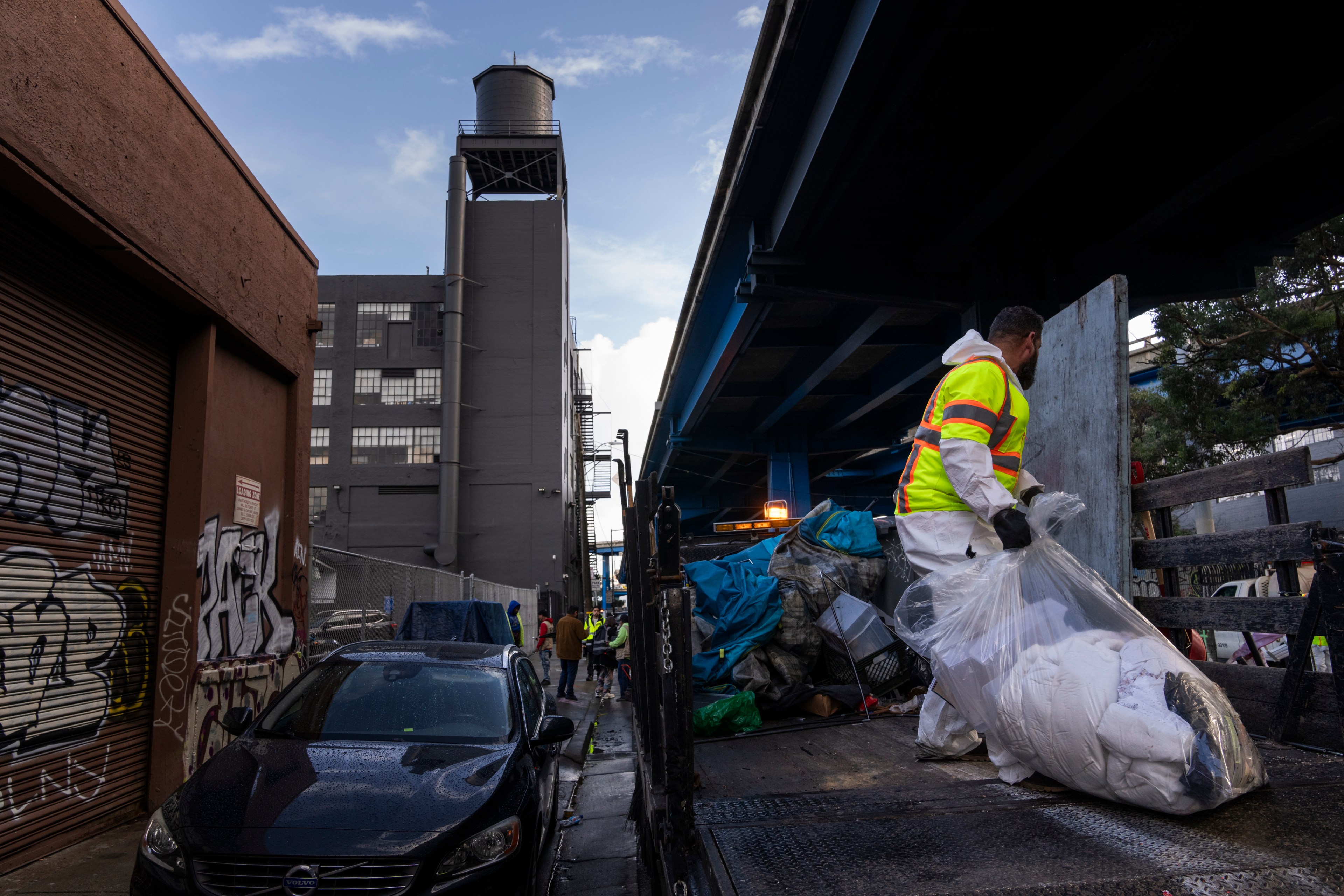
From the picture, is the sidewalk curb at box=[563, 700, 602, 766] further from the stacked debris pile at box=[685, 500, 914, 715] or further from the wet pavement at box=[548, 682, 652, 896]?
the stacked debris pile at box=[685, 500, 914, 715]

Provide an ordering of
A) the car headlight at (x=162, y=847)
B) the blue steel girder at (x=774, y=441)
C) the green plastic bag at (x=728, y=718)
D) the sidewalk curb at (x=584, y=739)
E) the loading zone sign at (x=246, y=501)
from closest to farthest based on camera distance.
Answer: the car headlight at (x=162, y=847), the green plastic bag at (x=728, y=718), the loading zone sign at (x=246, y=501), the sidewalk curb at (x=584, y=739), the blue steel girder at (x=774, y=441)

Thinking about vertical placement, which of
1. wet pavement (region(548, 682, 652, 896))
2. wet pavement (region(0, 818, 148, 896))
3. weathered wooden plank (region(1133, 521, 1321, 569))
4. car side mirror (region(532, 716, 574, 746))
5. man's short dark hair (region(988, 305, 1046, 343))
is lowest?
wet pavement (region(548, 682, 652, 896))

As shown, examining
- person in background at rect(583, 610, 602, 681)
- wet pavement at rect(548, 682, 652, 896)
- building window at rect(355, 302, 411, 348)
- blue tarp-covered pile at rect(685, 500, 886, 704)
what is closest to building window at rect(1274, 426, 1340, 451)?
person in background at rect(583, 610, 602, 681)

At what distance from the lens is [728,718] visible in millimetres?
4512

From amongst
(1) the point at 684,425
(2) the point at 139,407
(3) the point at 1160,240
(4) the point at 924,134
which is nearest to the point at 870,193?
(4) the point at 924,134

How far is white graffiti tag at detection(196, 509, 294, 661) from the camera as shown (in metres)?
6.90

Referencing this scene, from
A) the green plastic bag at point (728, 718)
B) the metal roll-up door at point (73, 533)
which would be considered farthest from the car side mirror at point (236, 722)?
the green plastic bag at point (728, 718)

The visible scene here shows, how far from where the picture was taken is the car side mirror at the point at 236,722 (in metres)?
4.56

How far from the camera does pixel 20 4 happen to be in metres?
4.79

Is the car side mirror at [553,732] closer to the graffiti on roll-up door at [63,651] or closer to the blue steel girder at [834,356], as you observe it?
the graffiti on roll-up door at [63,651]

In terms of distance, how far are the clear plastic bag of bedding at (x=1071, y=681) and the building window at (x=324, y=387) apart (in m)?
41.0

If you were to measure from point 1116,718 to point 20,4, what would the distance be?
658 centimetres

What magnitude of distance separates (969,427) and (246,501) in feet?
22.4

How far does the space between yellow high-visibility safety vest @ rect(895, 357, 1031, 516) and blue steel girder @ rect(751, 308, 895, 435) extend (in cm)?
897
